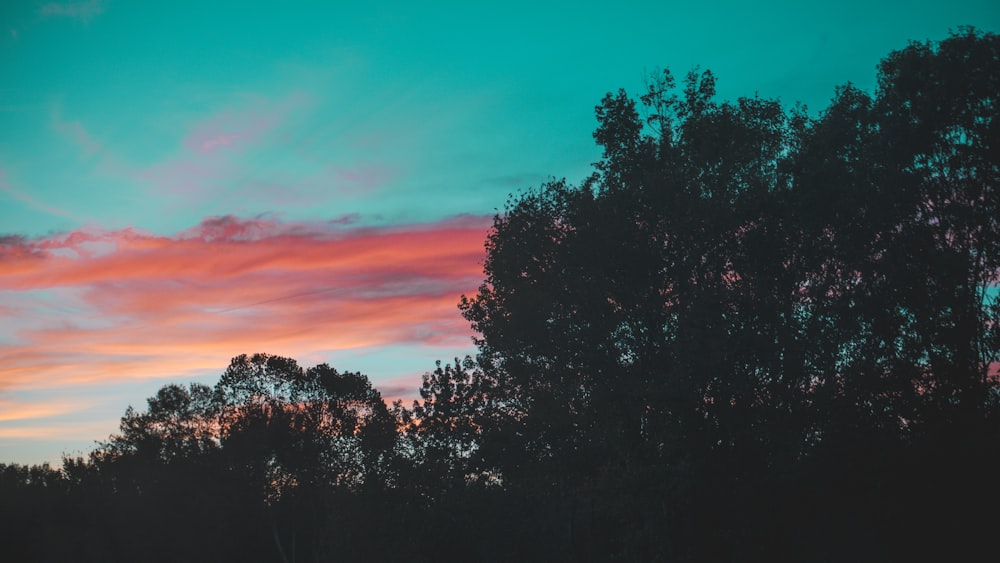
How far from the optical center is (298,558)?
65.4 meters

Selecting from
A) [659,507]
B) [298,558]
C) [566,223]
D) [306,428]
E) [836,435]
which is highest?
[566,223]

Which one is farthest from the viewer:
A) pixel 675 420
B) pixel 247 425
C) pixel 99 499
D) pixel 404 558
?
pixel 99 499

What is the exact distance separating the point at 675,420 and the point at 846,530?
784 centimetres

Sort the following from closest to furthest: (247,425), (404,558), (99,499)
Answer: (404,558)
(247,425)
(99,499)

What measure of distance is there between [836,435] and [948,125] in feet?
40.5

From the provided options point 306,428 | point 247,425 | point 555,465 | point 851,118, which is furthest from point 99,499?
point 851,118

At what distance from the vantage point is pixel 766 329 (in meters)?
29.0

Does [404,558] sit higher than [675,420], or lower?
lower

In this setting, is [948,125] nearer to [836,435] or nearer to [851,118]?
[851,118]

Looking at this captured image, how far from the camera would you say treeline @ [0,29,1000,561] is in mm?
26000

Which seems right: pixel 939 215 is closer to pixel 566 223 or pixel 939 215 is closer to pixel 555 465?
pixel 566 223

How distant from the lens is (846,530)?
28.2 meters

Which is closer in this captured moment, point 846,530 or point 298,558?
point 846,530

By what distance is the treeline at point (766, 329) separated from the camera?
26.0 meters
